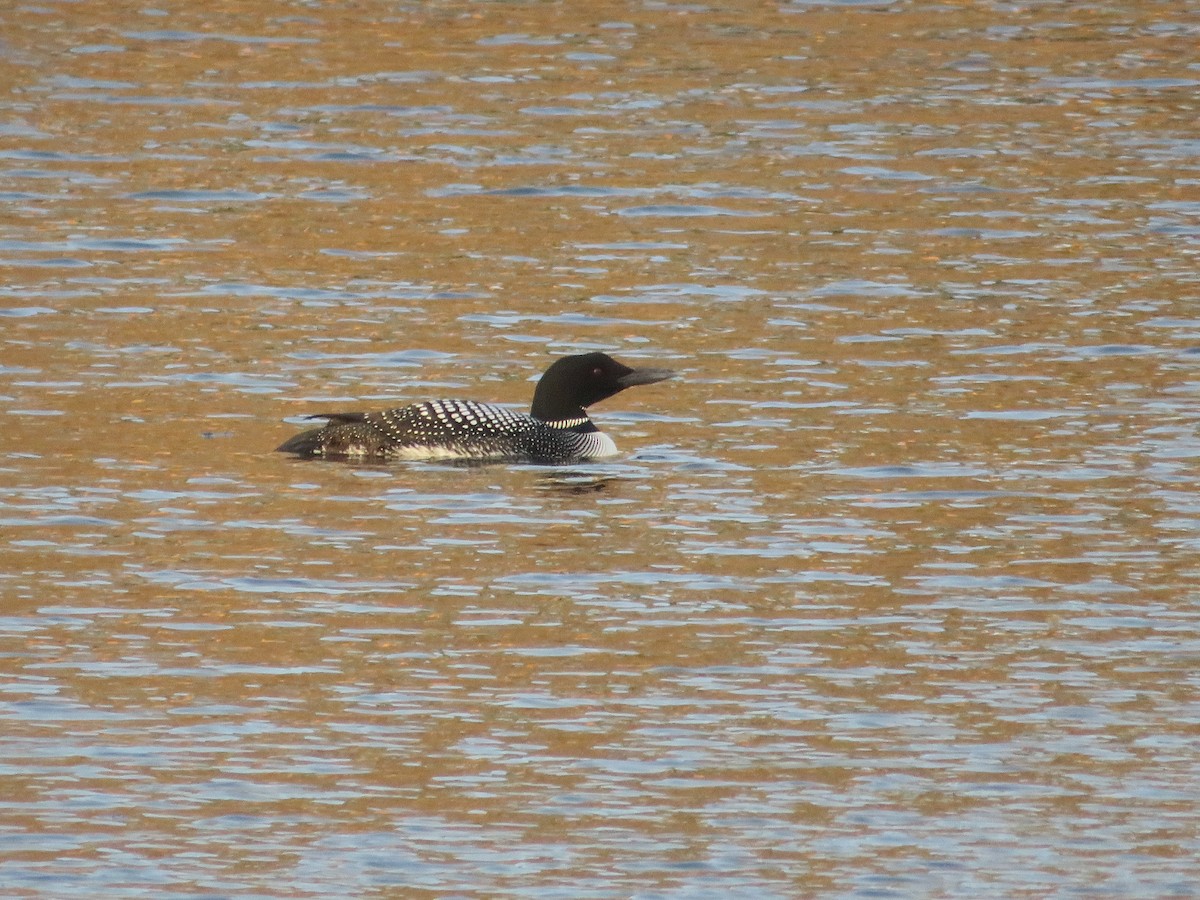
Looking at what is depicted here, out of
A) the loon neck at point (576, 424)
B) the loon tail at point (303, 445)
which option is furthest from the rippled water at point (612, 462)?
the loon neck at point (576, 424)

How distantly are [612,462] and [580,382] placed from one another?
563mm

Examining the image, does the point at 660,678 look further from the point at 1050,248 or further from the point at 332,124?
the point at 332,124

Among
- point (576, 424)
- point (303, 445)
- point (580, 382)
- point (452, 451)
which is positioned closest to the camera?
point (303, 445)

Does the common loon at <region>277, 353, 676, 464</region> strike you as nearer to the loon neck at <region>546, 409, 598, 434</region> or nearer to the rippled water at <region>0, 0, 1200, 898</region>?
the loon neck at <region>546, 409, 598, 434</region>

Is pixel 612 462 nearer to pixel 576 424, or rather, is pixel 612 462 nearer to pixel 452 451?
pixel 576 424

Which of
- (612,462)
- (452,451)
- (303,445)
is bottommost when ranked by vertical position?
(612,462)

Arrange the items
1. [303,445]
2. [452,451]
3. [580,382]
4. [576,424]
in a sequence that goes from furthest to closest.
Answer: [580,382] → [576,424] → [452,451] → [303,445]

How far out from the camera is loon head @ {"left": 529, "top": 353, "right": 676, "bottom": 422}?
499 inches

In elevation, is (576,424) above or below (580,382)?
below

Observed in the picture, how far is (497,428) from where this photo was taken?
12320mm

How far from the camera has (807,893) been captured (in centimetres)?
661

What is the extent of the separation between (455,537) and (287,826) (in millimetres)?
3529

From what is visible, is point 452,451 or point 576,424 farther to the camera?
point 576,424

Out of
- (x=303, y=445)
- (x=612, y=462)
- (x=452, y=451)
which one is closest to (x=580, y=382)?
(x=612, y=462)
